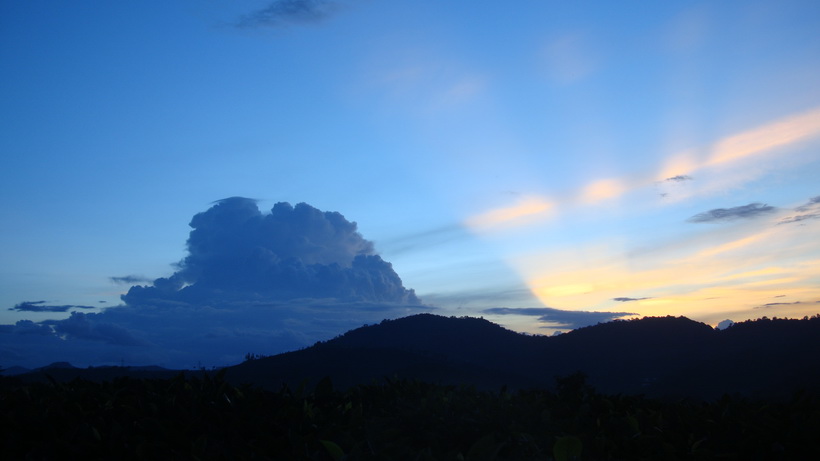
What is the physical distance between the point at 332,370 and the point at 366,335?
26.8 metres

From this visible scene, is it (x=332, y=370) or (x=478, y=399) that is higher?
(x=478, y=399)

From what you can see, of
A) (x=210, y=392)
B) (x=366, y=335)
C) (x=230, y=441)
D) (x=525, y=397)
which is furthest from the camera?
(x=366, y=335)

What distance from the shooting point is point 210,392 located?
619cm

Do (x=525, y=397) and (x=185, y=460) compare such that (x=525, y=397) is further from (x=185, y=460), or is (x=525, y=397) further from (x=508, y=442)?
(x=185, y=460)

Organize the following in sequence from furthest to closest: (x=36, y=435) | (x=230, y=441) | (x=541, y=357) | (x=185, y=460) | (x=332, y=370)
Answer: (x=541, y=357)
(x=332, y=370)
(x=36, y=435)
(x=230, y=441)
(x=185, y=460)

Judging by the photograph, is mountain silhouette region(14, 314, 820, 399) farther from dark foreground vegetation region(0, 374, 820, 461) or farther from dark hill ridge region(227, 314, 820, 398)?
dark foreground vegetation region(0, 374, 820, 461)

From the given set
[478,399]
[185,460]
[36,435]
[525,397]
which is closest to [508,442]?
[478,399]

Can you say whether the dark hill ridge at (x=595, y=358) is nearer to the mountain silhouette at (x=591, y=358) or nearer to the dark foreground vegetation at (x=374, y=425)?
the mountain silhouette at (x=591, y=358)

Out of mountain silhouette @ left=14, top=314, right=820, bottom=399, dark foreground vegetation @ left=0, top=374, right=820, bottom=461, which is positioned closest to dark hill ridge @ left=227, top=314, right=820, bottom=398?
mountain silhouette @ left=14, top=314, right=820, bottom=399

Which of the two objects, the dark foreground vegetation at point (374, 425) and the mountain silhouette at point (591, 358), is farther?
the mountain silhouette at point (591, 358)

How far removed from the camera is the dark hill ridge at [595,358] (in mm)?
42750

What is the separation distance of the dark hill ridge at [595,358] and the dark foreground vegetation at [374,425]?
2932 cm

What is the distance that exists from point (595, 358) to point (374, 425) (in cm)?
5869

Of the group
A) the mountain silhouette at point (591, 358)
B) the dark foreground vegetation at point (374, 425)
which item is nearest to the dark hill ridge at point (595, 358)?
the mountain silhouette at point (591, 358)
